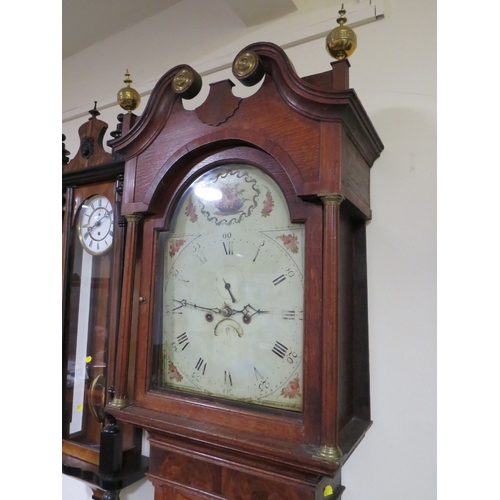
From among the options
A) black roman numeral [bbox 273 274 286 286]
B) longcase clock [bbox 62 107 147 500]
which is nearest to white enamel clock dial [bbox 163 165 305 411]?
black roman numeral [bbox 273 274 286 286]

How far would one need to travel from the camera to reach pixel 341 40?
2.16ft

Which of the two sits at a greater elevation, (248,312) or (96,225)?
(96,225)

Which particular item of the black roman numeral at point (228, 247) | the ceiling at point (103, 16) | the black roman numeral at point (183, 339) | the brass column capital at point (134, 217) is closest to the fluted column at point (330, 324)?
the black roman numeral at point (228, 247)

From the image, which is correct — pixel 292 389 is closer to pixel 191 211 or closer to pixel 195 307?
pixel 195 307

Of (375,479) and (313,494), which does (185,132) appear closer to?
(313,494)

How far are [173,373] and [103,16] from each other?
1.27 meters

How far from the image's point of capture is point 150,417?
765 millimetres

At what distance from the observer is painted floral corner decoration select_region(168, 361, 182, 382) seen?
816 millimetres

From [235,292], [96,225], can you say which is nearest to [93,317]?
[96,225]

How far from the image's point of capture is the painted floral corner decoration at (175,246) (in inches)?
33.4

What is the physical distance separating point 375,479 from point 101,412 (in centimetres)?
69

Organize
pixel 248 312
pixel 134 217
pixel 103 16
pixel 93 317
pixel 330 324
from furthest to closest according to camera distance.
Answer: pixel 103 16 < pixel 93 317 < pixel 134 217 < pixel 248 312 < pixel 330 324

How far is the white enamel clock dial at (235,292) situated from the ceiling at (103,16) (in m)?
0.61

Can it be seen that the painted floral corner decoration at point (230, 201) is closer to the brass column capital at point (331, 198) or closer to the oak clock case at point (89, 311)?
the brass column capital at point (331, 198)
